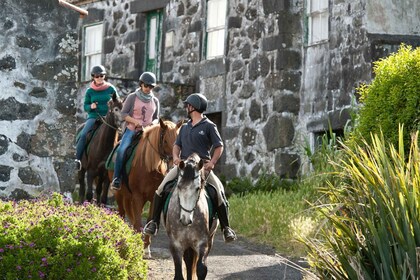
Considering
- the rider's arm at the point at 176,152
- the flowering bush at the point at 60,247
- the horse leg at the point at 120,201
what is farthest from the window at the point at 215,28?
the flowering bush at the point at 60,247

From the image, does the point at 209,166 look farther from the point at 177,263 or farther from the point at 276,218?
the point at 276,218

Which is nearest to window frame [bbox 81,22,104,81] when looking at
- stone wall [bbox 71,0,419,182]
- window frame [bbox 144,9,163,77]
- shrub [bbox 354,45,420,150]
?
window frame [bbox 144,9,163,77]

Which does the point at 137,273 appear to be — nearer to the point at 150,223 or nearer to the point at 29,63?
the point at 150,223

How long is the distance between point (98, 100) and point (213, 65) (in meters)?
5.66

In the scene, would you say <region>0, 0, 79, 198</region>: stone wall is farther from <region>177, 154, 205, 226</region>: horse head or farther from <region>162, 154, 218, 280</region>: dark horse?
<region>177, 154, 205, 226</region>: horse head

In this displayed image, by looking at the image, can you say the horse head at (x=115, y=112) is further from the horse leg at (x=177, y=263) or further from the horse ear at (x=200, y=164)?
the horse ear at (x=200, y=164)

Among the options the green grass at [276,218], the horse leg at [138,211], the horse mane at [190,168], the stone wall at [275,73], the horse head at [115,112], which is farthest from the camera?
the stone wall at [275,73]

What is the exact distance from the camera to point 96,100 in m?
18.7

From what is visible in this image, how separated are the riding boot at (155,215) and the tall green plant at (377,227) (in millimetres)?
3215

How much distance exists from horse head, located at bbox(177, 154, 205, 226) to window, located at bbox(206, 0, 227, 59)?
11.5m

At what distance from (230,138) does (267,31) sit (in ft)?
6.87

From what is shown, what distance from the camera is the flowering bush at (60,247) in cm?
1099

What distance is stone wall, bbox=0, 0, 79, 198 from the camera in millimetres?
15820

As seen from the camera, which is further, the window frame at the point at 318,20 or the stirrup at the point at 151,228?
the window frame at the point at 318,20
